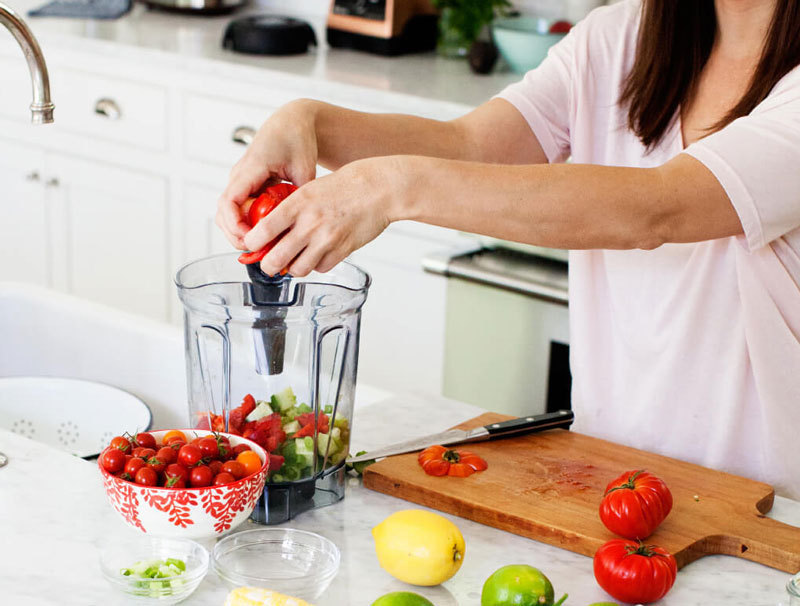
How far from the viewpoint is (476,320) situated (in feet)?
7.29

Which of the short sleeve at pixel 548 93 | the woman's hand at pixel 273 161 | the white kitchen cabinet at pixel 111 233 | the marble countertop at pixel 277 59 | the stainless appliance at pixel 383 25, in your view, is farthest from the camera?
the white kitchen cabinet at pixel 111 233

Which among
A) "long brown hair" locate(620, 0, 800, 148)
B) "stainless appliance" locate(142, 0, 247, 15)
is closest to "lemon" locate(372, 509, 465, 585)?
"long brown hair" locate(620, 0, 800, 148)

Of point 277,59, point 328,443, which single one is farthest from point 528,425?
point 277,59

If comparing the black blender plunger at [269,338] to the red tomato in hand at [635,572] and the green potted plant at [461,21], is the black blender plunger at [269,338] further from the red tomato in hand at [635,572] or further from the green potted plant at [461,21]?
the green potted plant at [461,21]

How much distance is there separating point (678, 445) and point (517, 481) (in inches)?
13.7

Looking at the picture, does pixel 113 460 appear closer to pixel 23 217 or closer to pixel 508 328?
pixel 508 328

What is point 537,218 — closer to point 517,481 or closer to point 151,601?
point 517,481

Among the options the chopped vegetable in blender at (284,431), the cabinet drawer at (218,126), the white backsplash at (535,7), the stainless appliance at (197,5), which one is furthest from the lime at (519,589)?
the stainless appliance at (197,5)

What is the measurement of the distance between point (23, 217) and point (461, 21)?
146 centimetres

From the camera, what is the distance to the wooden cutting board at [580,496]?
108 centimetres

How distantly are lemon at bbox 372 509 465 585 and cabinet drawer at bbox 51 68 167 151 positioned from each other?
2.08m

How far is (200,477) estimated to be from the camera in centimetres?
101

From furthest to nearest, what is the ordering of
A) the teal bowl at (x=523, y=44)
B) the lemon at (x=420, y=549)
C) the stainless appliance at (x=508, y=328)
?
the teal bowl at (x=523, y=44) < the stainless appliance at (x=508, y=328) < the lemon at (x=420, y=549)

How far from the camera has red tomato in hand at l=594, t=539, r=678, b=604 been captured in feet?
3.16
